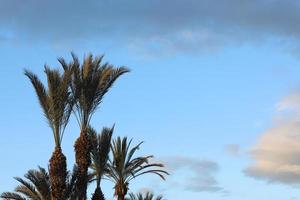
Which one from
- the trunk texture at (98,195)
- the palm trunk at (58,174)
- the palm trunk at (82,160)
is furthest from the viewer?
the trunk texture at (98,195)

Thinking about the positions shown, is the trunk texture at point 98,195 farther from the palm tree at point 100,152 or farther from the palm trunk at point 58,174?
the palm trunk at point 58,174

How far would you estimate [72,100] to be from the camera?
34.1m

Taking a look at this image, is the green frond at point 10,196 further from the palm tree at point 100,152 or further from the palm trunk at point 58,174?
the palm tree at point 100,152

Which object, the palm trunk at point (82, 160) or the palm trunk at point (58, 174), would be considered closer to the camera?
the palm trunk at point (58, 174)

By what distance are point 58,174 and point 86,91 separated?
16.6ft

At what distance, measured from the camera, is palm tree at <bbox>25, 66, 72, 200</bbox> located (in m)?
32.8

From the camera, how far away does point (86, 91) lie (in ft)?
115

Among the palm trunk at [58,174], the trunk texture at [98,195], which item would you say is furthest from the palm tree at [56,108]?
the trunk texture at [98,195]

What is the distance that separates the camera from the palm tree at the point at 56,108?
32781 millimetres

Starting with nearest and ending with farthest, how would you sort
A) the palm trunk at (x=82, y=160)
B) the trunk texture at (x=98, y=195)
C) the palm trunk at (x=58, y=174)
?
1. the palm trunk at (x=58, y=174)
2. the palm trunk at (x=82, y=160)
3. the trunk texture at (x=98, y=195)

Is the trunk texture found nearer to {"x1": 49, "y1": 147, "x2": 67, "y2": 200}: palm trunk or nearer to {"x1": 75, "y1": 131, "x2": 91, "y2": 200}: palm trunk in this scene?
{"x1": 75, "y1": 131, "x2": 91, "y2": 200}: palm trunk

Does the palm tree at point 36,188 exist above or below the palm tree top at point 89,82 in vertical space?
below

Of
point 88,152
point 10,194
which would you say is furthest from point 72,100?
point 10,194

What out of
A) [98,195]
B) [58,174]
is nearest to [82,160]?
[58,174]
